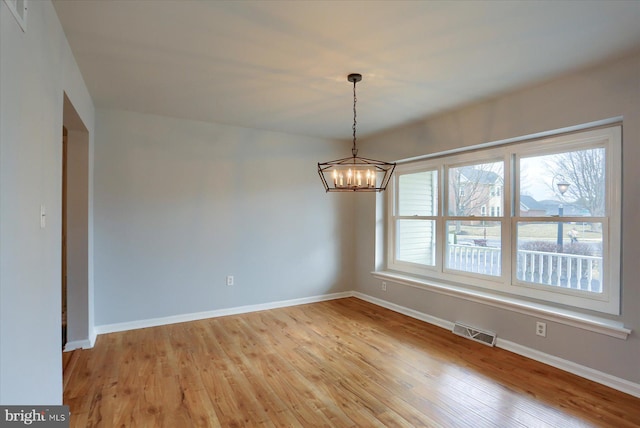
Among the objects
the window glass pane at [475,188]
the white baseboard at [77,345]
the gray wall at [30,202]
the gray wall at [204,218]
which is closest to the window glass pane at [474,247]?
the window glass pane at [475,188]

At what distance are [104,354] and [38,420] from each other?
1892 millimetres

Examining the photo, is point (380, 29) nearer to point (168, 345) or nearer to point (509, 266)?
point (509, 266)

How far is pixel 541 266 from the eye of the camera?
3307mm

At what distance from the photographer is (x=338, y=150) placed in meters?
5.39

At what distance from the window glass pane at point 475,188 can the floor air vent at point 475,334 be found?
1.30m

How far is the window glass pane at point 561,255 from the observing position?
293cm

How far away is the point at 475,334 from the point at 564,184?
1.75m

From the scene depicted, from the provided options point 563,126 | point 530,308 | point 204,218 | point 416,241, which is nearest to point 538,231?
point 530,308

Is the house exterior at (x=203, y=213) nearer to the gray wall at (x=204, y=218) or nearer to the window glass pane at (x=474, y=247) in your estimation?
the gray wall at (x=204, y=218)

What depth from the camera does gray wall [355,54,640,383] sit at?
8.26 feet

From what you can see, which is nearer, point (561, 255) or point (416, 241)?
point (561, 255)

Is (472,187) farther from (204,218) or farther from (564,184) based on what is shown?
(204,218)

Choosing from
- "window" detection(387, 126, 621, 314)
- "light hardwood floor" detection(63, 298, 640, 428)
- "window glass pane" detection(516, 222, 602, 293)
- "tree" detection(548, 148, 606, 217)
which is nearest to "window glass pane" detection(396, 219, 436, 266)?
"window" detection(387, 126, 621, 314)

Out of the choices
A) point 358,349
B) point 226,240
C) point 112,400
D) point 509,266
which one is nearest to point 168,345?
point 112,400
